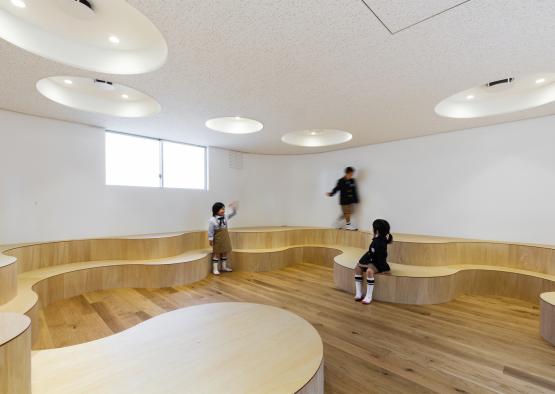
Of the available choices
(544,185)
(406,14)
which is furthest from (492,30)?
(544,185)

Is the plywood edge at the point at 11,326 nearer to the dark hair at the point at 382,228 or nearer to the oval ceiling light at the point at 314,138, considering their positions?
the dark hair at the point at 382,228

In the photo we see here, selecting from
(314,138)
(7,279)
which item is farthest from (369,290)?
(7,279)

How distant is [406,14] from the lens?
1714 millimetres

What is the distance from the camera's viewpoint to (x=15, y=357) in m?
1.02

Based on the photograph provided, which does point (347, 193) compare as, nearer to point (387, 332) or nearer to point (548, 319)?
point (387, 332)

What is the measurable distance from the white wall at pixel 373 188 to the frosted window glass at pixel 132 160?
0.20 metres

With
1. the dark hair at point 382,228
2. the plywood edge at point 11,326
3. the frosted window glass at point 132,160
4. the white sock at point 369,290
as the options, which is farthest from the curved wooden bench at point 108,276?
the dark hair at point 382,228

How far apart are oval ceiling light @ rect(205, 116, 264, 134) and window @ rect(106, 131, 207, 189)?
1.37 meters

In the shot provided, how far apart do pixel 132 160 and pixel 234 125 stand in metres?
2.07

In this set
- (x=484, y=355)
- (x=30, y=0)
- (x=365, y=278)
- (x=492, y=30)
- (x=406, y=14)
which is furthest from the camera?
(x=365, y=278)

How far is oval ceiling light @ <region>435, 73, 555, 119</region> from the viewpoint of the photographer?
335cm

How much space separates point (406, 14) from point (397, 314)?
3.03 metres

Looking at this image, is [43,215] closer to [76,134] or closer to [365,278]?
[76,134]

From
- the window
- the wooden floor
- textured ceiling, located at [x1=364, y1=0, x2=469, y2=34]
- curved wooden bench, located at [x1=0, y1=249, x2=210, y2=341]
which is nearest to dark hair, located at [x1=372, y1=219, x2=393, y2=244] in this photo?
the wooden floor
